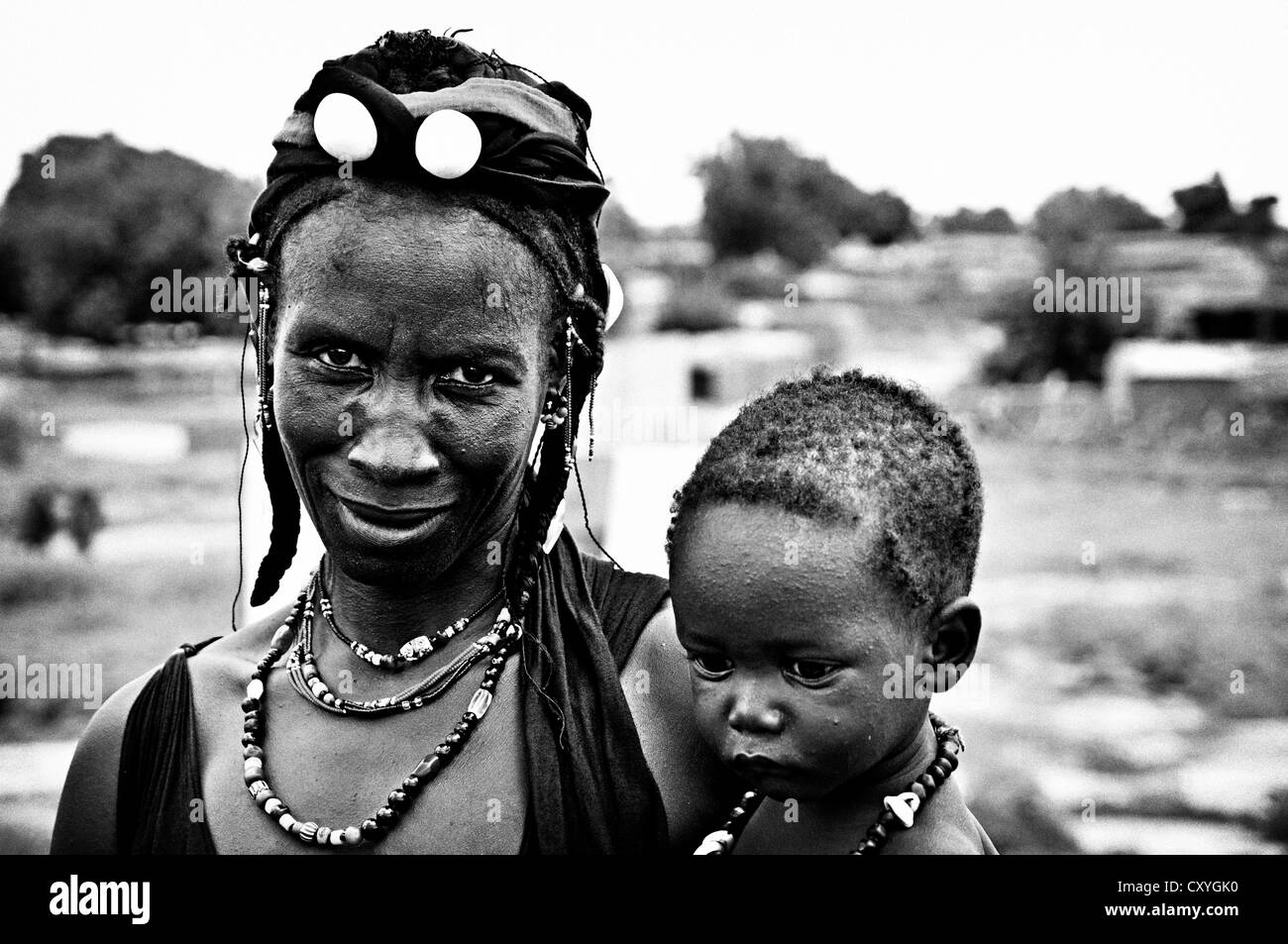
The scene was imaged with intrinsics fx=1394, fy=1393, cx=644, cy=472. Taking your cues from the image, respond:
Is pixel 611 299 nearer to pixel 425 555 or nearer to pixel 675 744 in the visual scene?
pixel 425 555

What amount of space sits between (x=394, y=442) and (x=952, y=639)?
84 centimetres

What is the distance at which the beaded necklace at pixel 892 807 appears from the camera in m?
1.97

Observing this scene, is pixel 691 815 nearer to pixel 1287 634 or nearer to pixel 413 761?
pixel 413 761

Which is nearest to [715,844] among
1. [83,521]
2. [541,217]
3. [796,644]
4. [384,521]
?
[796,644]

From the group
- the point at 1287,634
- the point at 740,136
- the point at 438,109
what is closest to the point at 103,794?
the point at 438,109

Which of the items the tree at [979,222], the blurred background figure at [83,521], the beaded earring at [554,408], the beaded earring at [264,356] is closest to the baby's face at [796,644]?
the beaded earring at [554,408]

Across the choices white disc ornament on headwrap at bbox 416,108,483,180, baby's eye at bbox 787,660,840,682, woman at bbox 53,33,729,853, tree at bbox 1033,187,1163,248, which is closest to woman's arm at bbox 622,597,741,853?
woman at bbox 53,33,729,853

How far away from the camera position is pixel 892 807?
77.5 inches

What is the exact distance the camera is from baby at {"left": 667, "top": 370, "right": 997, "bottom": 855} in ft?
6.20

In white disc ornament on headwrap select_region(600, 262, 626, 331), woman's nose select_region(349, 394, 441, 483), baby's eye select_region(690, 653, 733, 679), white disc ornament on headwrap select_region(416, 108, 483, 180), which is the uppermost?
white disc ornament on headwrap select_region(416, 108, 483, 180)

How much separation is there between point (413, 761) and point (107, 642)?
961 centimetres

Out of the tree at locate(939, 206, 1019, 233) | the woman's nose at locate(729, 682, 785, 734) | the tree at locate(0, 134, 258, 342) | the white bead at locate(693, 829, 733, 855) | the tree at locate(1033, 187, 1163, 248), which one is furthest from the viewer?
the tree at locate(939, 206, 1019, 233)

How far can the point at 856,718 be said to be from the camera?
1900mm

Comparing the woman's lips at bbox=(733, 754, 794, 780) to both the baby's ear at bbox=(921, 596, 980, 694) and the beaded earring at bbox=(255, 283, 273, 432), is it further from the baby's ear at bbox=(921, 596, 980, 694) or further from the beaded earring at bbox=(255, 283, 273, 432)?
the beaded earring at bbox=(255, 283, 273, 432)
